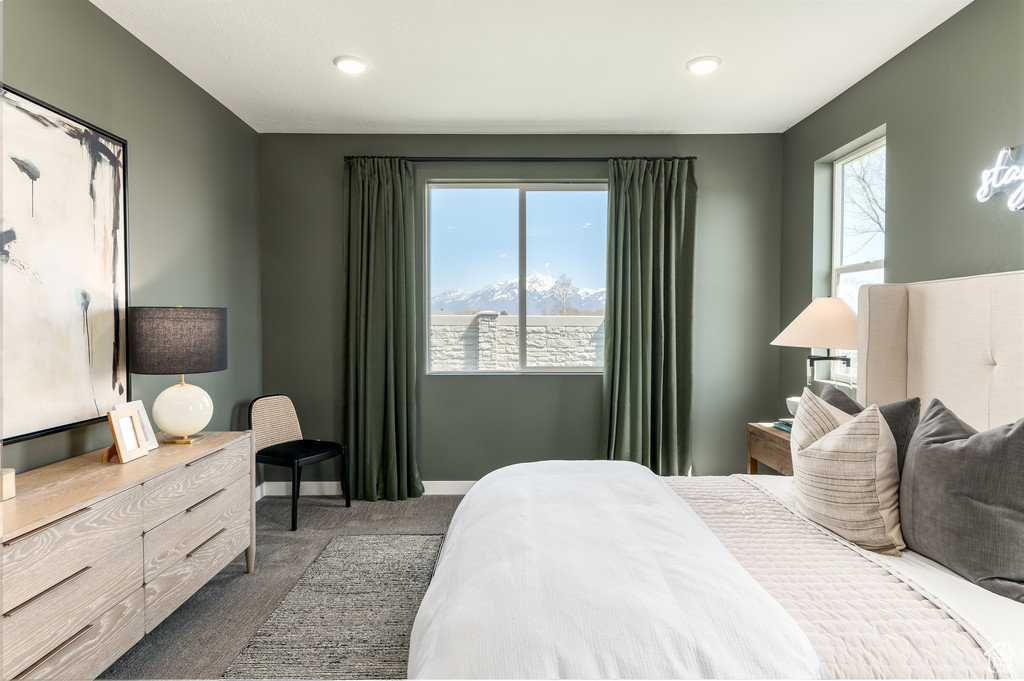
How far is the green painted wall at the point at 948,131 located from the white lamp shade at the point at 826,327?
308 millimetres

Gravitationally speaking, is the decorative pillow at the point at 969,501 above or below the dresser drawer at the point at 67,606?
above

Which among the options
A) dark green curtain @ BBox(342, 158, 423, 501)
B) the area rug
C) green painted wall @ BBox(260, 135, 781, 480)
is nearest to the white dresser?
the area rug

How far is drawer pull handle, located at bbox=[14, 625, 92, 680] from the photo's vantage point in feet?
4.45

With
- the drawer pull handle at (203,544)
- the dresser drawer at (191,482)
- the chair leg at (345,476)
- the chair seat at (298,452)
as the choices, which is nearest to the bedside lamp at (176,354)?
the dresser drawer at (191,482)

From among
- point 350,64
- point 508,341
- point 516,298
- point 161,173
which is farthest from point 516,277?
point 161,173

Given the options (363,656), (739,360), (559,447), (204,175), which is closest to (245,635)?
(363,656)

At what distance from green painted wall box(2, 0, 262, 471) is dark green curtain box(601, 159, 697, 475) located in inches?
104

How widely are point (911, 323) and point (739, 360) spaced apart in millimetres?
1588

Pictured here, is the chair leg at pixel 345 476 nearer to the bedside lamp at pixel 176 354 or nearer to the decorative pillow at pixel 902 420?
the bedside lamp at pixel 176 354

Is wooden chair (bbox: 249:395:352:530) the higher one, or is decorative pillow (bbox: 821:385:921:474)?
decorative pillow (bbox: 821:385:921:474)

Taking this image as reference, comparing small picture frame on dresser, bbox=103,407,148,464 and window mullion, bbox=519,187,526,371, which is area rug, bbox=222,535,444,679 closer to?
small picture frame on dresser, bbox=103,407,148,464

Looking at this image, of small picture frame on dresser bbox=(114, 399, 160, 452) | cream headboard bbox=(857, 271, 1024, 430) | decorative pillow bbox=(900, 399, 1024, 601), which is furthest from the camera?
small picture frame on dresser bbox=(114, 399, 160, 452)

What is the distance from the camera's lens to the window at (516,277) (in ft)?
12.7

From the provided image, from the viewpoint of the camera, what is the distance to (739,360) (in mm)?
3820
